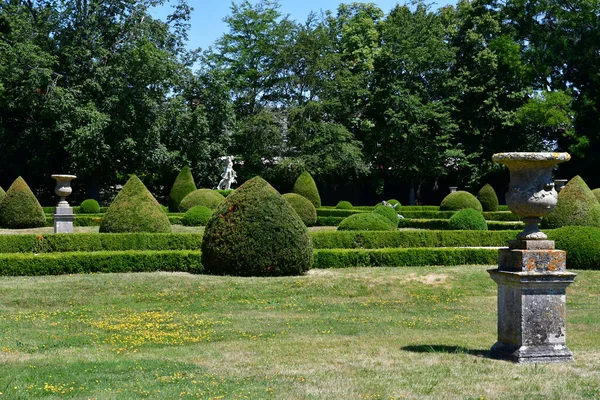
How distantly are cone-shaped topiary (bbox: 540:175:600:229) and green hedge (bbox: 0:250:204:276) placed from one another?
10.9 metres

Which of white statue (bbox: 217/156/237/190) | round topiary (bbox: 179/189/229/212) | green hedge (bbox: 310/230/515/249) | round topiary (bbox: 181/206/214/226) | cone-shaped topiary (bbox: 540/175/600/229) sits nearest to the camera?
green hedge (bbox: 310/230/515/249)

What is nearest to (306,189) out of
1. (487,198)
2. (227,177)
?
(227,177)

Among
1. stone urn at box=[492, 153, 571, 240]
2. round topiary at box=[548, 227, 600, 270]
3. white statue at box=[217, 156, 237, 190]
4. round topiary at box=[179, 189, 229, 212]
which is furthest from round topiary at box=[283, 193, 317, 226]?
stone urn at box=[492, 153, 571, 240]

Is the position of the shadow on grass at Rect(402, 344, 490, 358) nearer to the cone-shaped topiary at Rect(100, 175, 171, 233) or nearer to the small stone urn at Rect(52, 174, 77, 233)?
the cone-shaped topiary at Rect(100, 175, 171, 233)

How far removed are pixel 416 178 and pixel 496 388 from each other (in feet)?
132

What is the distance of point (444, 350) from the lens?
828 cm

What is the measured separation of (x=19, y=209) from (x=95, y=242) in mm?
10477

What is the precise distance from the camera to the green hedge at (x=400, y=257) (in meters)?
16.2

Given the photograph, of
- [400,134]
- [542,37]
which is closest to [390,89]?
[400,134]

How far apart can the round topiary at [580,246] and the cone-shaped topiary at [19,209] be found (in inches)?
755

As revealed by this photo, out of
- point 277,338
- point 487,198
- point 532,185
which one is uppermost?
point 532,185

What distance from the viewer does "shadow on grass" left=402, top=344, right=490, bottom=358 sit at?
807 cm

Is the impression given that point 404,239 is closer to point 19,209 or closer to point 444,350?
point 444,350

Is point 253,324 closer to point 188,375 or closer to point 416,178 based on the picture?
point 188,375
